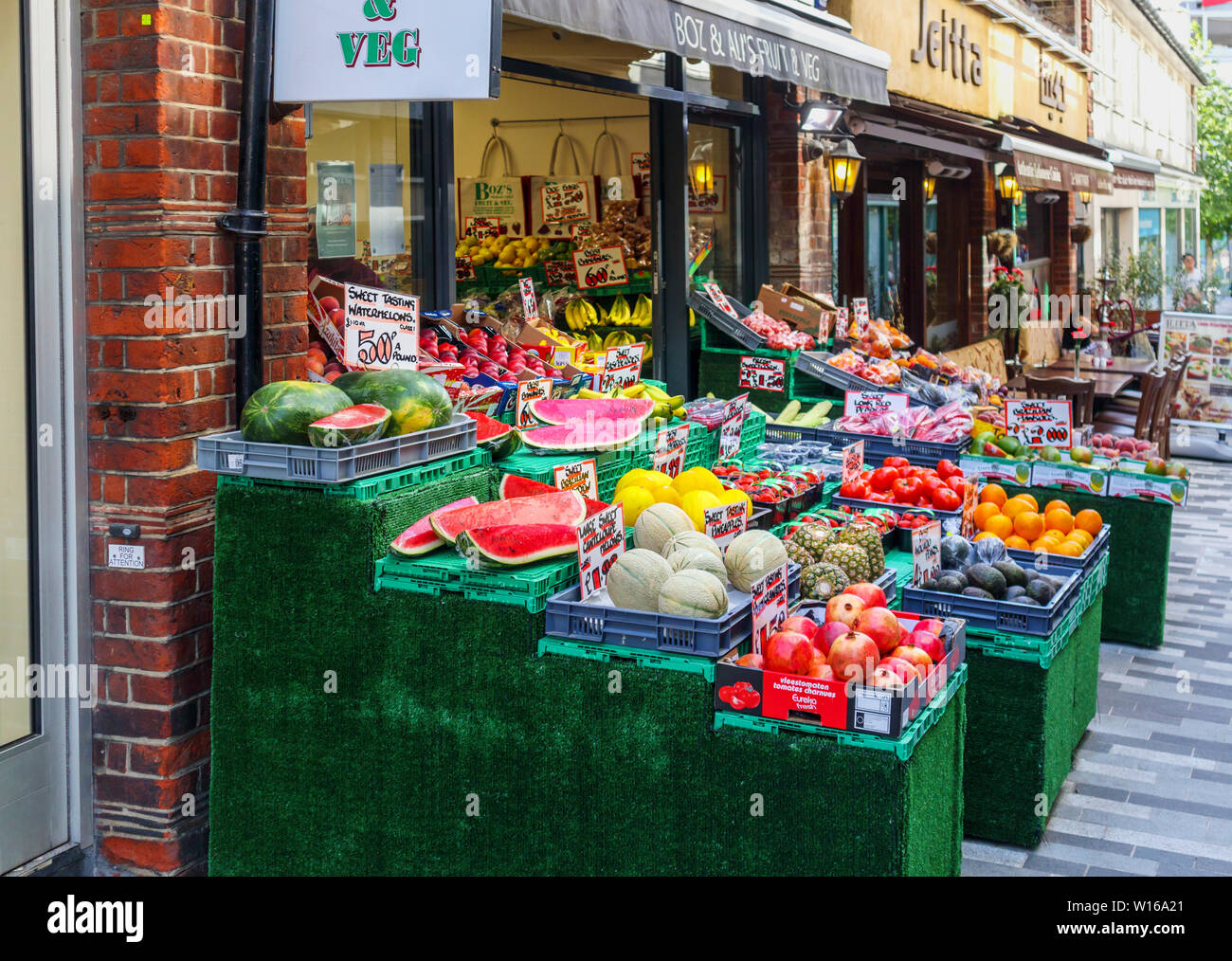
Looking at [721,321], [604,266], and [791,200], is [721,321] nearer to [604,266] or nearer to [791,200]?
[604,266]

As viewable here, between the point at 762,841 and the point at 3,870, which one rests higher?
the point at 762,841

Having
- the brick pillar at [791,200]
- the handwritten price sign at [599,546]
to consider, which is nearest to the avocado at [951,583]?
the handwritten price sign at [599,546]

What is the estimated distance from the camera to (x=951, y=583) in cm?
484

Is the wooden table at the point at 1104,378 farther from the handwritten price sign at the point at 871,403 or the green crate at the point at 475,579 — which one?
the green crate at the point at 475,579

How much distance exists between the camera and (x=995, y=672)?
4797 mm

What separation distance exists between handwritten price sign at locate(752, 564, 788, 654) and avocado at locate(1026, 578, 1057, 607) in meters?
1.39

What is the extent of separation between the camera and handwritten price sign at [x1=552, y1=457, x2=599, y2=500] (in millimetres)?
4527

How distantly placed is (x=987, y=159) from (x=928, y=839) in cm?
1132

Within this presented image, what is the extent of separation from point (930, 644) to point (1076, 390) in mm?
8270

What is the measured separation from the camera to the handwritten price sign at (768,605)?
368 cm

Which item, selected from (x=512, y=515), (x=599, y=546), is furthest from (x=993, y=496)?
(x=512, y=515)
